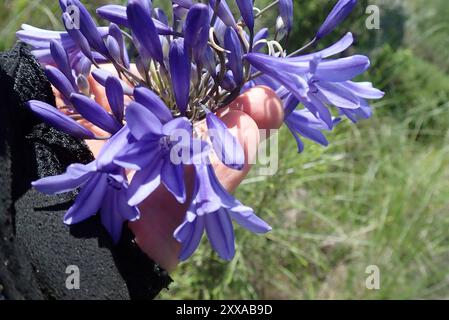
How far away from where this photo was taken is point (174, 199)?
107 centimetres

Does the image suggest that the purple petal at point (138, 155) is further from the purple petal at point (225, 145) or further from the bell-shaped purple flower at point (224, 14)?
the bell-shaped purple flower at point (224, 14)

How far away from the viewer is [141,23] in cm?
98

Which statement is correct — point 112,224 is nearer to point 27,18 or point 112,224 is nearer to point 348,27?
point 27,18

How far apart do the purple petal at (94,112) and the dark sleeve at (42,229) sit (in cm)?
9

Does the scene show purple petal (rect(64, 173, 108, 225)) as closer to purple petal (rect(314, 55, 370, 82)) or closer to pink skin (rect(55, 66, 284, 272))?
pink skin (rect(55, 66, 284, 272))

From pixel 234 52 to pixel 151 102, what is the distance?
0.58ft

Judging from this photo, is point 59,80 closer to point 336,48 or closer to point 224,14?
point 224,14

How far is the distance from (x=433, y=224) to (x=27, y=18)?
187 cm

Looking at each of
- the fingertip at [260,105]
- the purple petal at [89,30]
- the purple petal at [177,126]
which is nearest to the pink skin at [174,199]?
the fingertip at [260,105]

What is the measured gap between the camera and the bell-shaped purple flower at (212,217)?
94 cm

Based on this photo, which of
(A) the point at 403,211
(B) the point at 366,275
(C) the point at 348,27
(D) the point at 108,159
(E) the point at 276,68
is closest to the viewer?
(D) the point at 108,159

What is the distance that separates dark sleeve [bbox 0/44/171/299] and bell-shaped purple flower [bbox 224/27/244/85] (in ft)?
0.97
